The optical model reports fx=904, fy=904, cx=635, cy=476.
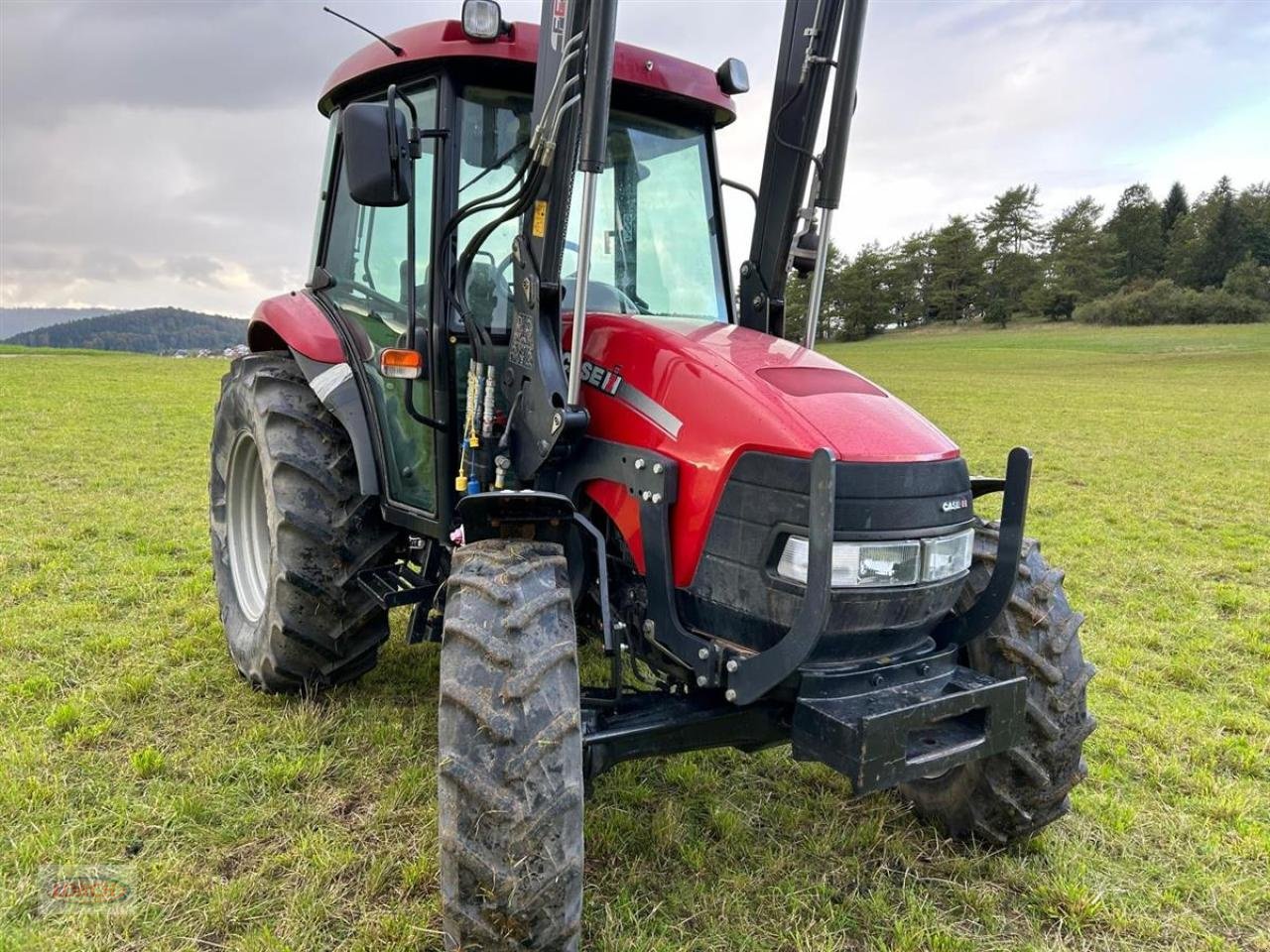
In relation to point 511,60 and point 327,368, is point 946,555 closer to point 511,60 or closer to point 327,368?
point 511,60

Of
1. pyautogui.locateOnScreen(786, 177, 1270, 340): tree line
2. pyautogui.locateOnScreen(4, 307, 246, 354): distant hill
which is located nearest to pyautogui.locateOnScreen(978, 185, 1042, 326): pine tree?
pyautogui.locateOnScreen(786, 177, 1270, 340): tree line

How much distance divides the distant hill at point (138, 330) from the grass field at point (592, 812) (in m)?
59.4

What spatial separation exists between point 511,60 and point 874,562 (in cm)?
191

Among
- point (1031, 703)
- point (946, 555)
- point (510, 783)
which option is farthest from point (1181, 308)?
point (510, 783)

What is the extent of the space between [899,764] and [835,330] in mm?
56124

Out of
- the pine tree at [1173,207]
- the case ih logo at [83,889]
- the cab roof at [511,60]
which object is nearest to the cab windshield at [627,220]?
Result: the cab roof at [511,60]

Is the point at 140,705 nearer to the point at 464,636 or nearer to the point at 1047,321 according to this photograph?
the point at 464,636

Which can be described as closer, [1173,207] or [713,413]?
[713,413]

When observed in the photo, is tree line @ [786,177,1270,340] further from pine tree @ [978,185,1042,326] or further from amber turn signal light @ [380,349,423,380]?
amber turn signal light @ [380,349,423,380]

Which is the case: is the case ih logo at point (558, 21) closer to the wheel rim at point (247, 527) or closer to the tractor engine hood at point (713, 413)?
the tractor engine hood at point (713, 413)

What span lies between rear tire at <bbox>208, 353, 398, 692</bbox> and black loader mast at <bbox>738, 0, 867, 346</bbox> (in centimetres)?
165

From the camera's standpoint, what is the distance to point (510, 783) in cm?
196

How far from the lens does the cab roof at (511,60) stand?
281 centimetres

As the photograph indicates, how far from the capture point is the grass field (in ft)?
8.04
